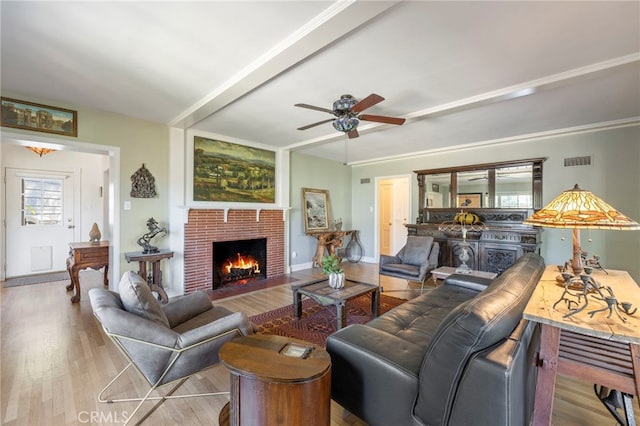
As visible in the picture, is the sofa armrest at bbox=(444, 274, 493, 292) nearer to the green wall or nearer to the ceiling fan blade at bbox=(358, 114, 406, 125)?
the ceiling fan blade at bbox=(358, 114, 406, 125)

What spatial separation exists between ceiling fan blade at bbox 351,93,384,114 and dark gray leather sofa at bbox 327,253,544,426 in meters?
1.81

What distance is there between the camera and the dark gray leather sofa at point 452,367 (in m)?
1.09

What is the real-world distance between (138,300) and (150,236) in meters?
2.55

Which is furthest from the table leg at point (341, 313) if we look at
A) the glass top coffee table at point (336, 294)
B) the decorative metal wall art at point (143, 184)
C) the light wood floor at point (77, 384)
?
the decorative metal wall art at point (143, 184)

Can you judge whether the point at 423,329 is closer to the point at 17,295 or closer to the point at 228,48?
the point at 228,48

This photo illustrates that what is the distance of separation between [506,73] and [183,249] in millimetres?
4698

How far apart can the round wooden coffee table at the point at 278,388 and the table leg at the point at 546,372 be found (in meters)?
0.97

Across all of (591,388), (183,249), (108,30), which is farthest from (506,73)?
(183,249)

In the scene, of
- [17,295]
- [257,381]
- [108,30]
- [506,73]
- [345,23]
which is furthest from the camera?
[17,295]

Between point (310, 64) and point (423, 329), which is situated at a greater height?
point (310, 64)

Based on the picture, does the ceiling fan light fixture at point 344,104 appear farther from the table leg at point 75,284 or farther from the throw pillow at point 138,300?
the table leg at point 75,284

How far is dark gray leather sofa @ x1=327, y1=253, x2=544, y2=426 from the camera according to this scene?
1.09 meters

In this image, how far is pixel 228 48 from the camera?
7.39ft
